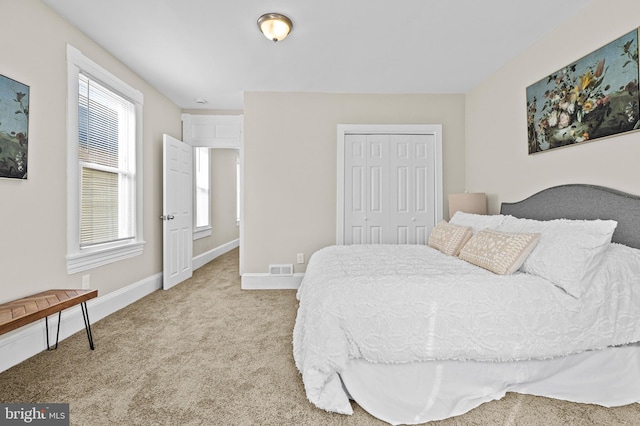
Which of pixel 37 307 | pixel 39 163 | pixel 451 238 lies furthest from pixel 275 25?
pixel 37 307

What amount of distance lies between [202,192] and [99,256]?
3124 millimetres

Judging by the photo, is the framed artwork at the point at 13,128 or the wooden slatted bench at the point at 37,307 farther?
the framed artwork at the point at 13,128

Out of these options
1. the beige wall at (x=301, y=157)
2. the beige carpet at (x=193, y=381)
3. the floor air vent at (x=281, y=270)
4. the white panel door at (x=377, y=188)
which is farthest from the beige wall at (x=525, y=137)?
the floor air vent at (x=281, y=270)

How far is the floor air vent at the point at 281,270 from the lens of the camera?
12.6 feet

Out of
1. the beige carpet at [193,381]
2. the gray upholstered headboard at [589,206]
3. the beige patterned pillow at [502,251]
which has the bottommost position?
the beige carpet at [193,381]

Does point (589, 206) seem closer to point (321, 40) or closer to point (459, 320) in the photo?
point (459, 320)

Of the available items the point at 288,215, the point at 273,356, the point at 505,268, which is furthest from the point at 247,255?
the point at 505,268

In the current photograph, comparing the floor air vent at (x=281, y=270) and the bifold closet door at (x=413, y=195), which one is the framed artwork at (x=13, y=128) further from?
the bifold closet door at (x=413, y=195)

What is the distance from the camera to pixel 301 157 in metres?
3.88

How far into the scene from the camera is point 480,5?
218 cm

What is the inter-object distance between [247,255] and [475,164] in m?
3.18

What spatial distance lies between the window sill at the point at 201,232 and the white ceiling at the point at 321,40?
8.05 ft

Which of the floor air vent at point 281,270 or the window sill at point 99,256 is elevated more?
the window sill at point 99,256

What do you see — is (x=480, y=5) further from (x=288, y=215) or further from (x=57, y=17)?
(x=57, y=17)
